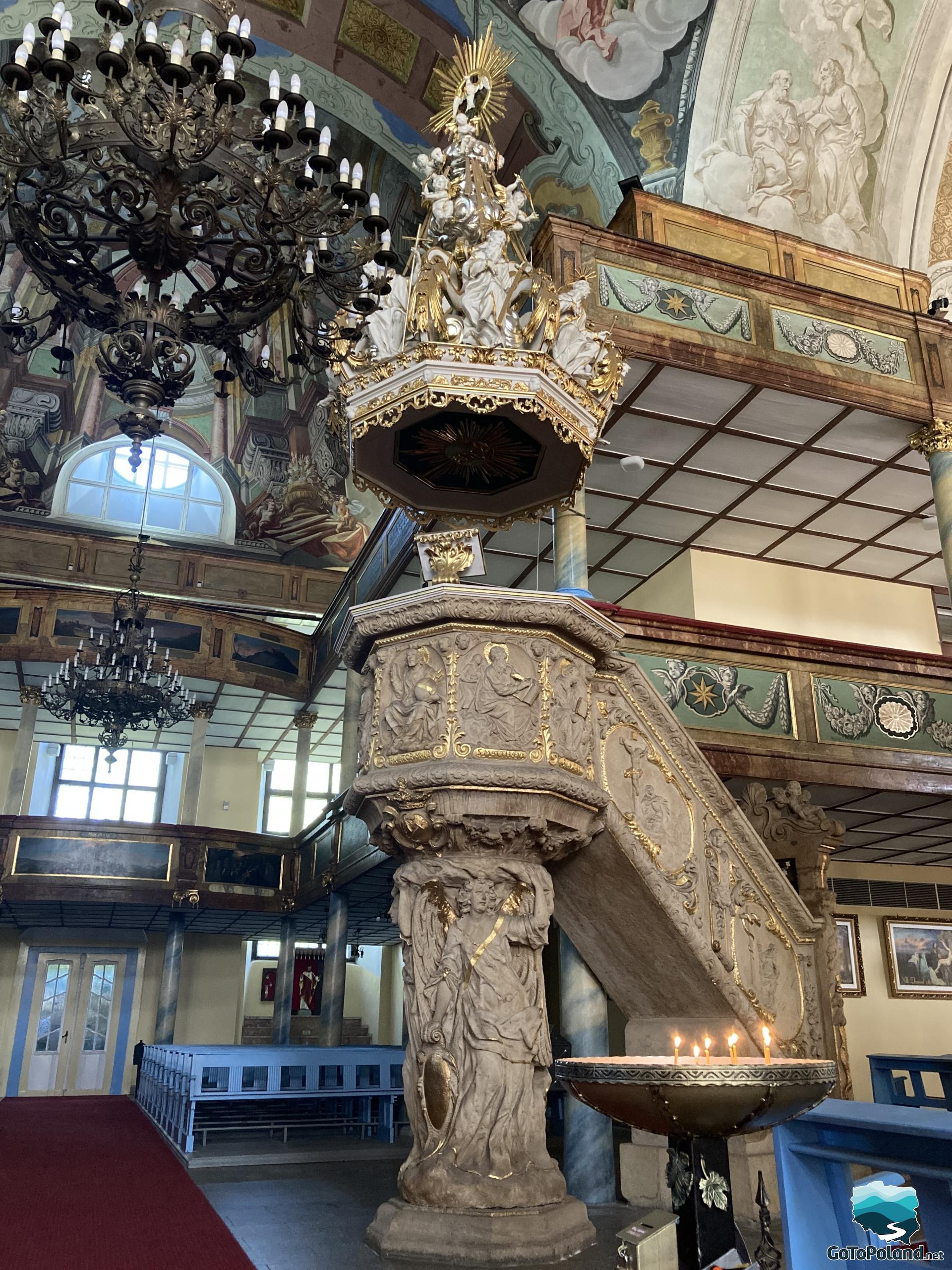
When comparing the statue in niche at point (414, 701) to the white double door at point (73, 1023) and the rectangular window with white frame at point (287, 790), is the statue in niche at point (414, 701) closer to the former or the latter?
the white double door at point (73, 1023)

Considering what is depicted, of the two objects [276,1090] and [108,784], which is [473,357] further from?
[108,784]

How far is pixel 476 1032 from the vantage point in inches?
177

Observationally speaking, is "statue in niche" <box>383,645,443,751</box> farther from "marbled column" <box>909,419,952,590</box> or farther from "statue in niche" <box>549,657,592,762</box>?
"marbled column" <box>909,419,952,590</box>

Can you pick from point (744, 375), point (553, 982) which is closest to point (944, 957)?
point (553, 982)

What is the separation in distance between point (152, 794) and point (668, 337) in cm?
1517

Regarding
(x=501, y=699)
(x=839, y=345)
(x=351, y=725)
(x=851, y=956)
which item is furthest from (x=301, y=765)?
(x=501, y=699)

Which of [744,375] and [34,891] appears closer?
[744,375]

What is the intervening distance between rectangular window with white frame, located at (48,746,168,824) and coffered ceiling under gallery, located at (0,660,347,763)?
1.15ft

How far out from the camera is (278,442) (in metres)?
18.1

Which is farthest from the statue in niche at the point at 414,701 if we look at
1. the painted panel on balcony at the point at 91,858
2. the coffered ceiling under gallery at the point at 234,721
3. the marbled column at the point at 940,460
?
the painted panel on balcony at the point at 91,858

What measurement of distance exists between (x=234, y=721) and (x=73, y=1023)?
587 cm

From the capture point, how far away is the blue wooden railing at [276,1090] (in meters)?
8.72

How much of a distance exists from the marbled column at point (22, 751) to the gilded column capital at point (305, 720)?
424 centimetres

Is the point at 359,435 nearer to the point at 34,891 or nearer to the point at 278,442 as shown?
the point at 34,891
